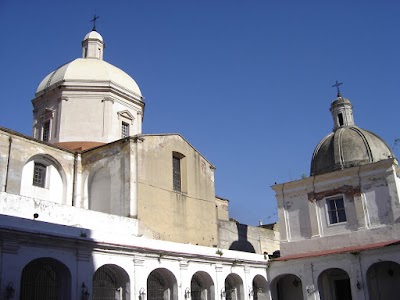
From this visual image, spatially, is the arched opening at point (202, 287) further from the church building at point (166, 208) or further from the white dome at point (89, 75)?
the white dome at point (89, 75)

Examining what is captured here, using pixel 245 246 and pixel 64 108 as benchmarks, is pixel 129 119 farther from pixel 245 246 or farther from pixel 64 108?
pixel 245 246

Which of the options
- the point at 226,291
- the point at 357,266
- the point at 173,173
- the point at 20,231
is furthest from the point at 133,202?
the point at 357,266

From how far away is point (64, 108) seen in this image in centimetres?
2734

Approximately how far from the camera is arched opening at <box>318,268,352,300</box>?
23109mm

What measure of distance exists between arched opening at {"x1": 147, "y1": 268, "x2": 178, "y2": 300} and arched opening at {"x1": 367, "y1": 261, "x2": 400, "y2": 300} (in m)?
9.12

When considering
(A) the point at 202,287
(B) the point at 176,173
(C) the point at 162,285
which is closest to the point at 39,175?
(B) the point at 176,173

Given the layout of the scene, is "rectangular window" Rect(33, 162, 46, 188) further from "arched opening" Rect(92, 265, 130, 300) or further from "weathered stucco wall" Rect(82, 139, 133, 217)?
"arched opening" Rect(92, 265, 130, 300)

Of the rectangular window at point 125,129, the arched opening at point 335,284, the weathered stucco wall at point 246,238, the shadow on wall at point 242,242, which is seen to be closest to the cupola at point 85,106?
the rectangular window at point 125,129

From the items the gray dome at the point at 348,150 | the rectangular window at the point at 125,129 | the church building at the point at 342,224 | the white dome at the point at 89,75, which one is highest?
the white dome at the point at 89,75

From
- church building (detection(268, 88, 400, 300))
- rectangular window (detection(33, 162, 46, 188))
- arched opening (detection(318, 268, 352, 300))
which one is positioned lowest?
arched opening (detection(318, 268, 352, 300))

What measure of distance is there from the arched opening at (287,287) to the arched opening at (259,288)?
40 centimetres

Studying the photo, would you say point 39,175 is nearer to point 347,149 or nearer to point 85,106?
point 85,106

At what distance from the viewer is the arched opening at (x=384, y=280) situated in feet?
71.1

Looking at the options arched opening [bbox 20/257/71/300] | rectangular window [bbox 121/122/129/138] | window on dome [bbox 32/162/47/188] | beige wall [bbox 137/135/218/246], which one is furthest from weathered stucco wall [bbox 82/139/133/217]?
arched opening [bbox 20/257/71/300]
